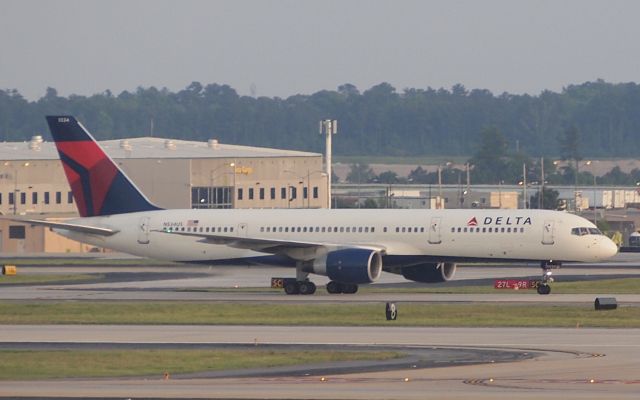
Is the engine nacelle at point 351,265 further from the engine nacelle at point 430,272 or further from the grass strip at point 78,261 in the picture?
the grass strip at point 78,261

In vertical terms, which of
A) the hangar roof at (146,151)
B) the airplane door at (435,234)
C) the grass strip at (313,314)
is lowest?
the grass strip at (313,314)

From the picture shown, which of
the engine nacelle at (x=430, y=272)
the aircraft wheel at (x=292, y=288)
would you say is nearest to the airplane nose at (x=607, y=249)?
the engine nacelle at (x=430, y=272)

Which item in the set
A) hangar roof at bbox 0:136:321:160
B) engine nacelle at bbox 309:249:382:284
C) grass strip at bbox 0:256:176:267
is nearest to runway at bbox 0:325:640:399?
engine nacelle at bbox 309:249:382:284

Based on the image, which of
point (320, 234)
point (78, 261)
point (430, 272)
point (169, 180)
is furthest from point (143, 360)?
point (169, 180)

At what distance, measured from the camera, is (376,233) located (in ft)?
209

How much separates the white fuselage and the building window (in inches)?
2671

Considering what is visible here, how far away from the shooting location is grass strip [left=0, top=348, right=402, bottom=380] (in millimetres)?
33703

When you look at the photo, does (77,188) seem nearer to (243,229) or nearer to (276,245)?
(243,229)

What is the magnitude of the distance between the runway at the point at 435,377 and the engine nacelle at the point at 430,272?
71.6 ft

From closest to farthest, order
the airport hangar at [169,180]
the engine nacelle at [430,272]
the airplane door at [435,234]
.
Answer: the airplane door at [435,234], the engine nacelle at [430,272], the airport hangar at [169,180]

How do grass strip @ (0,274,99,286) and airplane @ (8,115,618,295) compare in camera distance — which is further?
grass strip @ (0,274,99,286)

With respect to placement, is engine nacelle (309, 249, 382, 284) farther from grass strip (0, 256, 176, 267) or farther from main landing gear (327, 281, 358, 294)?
grass strip (0, 256, 176, 267)

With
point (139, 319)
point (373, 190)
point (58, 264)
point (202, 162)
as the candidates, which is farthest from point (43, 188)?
point (139, 319)

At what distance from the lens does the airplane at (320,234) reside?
61750 mm
